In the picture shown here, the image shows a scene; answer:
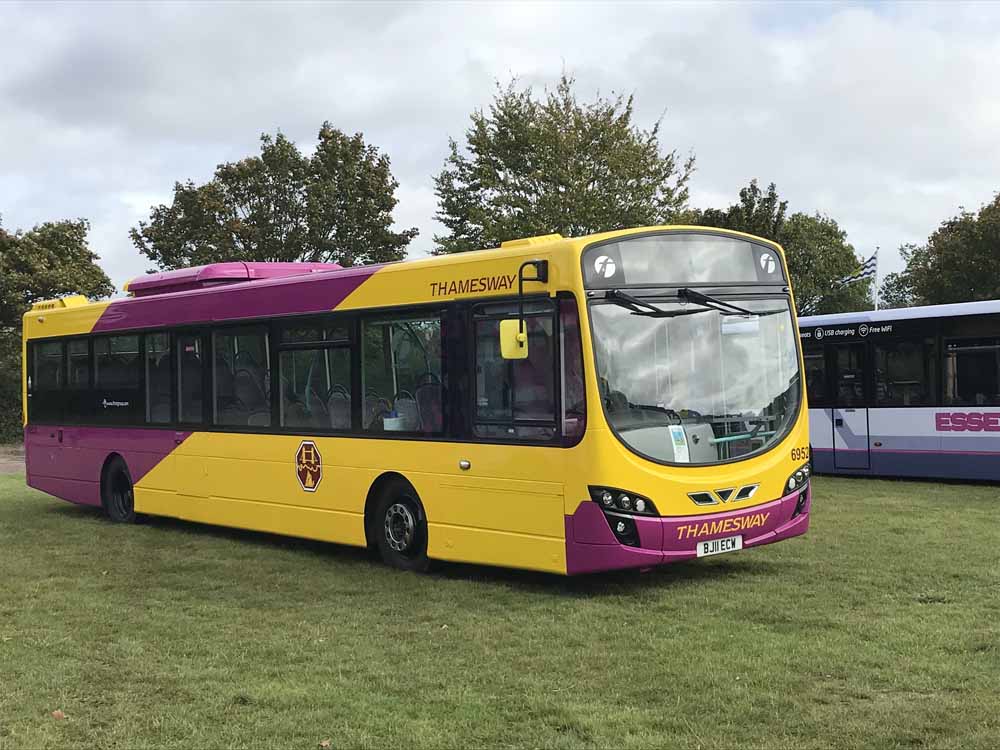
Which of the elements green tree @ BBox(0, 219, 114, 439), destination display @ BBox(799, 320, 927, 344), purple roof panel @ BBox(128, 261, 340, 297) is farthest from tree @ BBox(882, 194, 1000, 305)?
purple roof panel @ BBox(128, 261, 340, 297)

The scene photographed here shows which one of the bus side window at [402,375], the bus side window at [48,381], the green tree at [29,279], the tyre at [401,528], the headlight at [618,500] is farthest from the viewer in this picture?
the green tree at [29,279]

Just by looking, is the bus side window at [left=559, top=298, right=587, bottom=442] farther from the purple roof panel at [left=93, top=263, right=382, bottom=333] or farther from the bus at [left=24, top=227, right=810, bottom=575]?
the purple roof panel at [left=93, top=263, right=382, bottom=333]

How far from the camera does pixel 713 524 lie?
30.8ft

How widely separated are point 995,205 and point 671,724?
1582 inches

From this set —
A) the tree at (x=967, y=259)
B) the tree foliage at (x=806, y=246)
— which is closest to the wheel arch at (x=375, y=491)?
the tree foliage at (x=806, y=246)

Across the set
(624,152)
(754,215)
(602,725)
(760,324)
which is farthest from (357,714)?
(754,215)

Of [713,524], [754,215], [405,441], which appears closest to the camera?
[713,524]

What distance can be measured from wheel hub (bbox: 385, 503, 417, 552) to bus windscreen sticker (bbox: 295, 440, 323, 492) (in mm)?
1186

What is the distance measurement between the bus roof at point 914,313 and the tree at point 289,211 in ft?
69.2

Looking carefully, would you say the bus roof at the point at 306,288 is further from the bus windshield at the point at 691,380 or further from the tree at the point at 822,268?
the tree at the point at 822,268

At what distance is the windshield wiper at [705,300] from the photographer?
973cm

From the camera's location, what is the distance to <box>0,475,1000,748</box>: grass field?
→ 19.3 feet

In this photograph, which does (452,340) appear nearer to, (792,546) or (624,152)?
(792,546)

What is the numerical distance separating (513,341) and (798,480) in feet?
9.18
